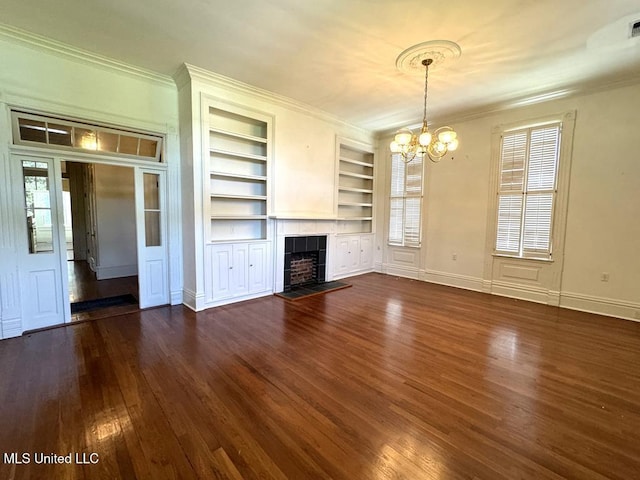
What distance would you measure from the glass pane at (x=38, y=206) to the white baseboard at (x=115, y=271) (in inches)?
112

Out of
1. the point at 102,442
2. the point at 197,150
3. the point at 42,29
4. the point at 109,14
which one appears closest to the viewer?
the point at 102,442

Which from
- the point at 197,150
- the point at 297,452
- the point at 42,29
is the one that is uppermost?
the point at 42,29

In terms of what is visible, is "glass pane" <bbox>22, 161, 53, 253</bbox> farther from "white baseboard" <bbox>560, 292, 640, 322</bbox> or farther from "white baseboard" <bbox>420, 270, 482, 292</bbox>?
"white baseboard" <bbox>560, 292, 640, 322</bbox>

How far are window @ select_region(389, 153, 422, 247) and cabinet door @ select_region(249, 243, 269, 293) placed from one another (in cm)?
331

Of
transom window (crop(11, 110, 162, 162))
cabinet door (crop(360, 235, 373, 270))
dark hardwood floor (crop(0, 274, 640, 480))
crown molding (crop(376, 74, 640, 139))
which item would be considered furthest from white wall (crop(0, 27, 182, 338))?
crown molding (crop(376, 74, 640, 139))

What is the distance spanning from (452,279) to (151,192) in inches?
226

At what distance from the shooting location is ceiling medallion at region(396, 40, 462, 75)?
3.17m

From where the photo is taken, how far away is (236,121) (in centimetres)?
473

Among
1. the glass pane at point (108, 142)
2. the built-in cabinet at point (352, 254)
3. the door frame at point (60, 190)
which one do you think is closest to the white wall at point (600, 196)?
the built-in cabinet at point (352, 254)

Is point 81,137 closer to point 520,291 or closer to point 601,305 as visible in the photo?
point 520,291

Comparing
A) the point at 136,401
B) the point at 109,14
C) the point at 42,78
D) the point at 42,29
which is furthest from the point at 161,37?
the point at 136,401

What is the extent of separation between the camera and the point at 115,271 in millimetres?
6129

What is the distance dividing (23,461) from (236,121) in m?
4.53

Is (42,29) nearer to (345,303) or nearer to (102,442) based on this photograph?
(102,442)
